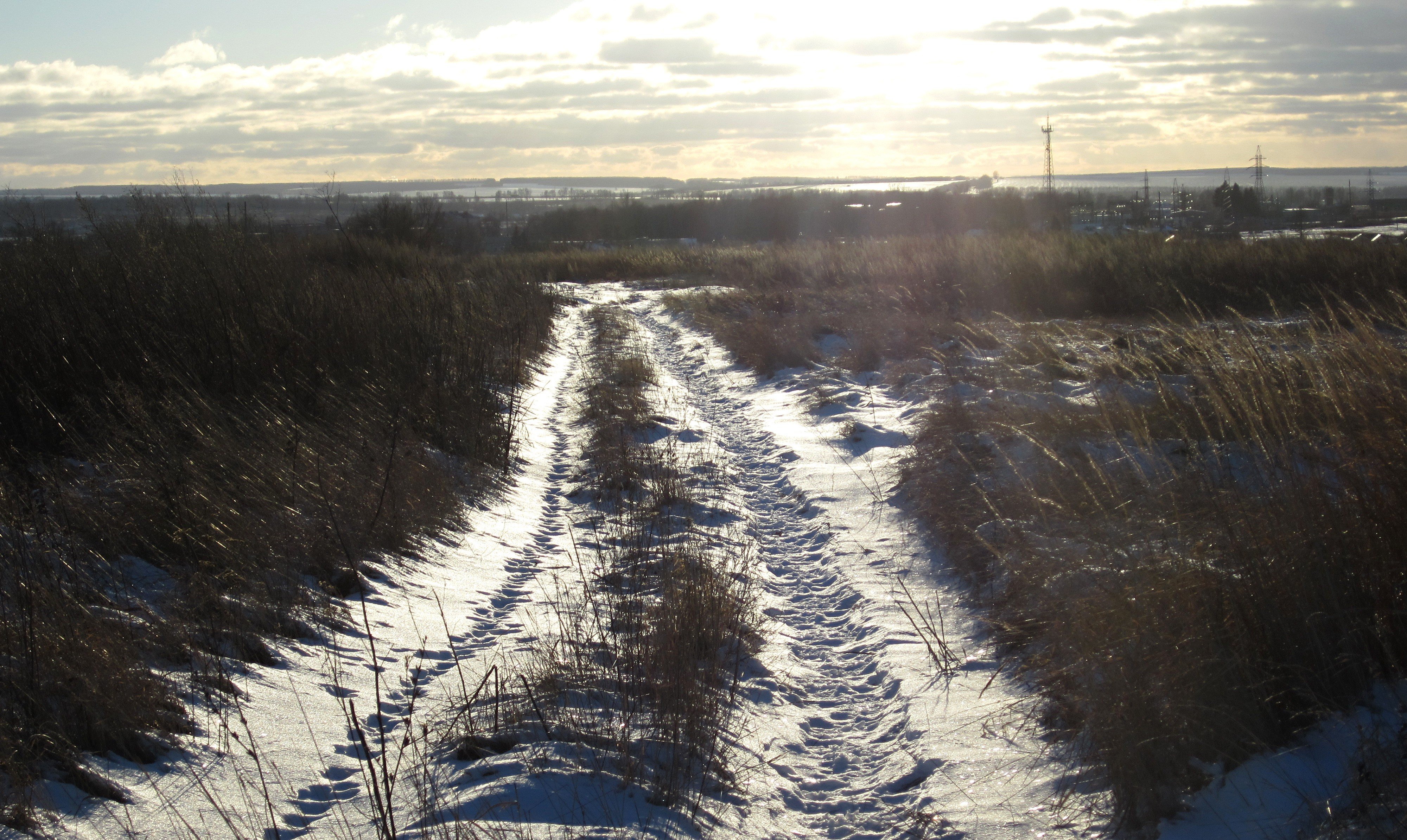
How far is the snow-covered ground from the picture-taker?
286 centimetres

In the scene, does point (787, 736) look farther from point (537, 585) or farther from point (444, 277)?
point (444, 277)

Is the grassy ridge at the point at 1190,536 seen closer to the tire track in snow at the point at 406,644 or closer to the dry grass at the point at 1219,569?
the dry grass at the point at 1219,569

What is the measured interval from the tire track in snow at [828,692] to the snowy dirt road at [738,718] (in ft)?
0.04

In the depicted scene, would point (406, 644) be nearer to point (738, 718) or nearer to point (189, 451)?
point (738, 718)

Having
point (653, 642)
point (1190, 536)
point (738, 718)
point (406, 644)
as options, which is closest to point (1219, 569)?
point (1190, 536)

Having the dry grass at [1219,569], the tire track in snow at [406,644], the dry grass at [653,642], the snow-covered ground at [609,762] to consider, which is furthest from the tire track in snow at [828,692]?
the tire track in snow at [406,644]

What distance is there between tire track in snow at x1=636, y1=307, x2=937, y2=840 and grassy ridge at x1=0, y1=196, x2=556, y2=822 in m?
2.16

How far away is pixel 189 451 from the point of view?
18.8ft

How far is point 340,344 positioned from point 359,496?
350 cm

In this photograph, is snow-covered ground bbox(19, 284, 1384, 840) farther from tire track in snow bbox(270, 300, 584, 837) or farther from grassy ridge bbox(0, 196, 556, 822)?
grassy ridge bbox(0, 196, 556, 822)

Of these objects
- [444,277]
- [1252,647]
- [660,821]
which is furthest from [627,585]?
[444,277]

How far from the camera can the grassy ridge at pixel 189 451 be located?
3.22m

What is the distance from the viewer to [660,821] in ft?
9.79

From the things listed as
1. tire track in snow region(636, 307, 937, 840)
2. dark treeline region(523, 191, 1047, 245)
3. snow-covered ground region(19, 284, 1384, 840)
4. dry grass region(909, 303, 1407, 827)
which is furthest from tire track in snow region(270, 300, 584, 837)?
dark treeline region(523, 191, 1047, 245)
